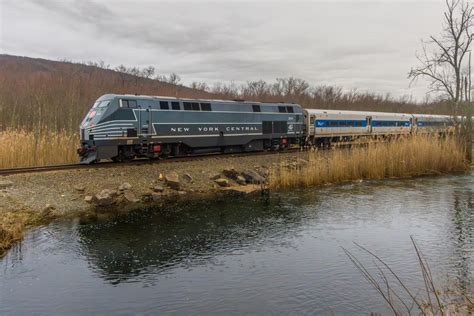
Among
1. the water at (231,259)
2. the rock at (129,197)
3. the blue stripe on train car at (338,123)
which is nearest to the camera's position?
the water at (231,259)

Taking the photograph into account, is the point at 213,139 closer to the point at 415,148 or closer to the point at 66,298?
the point at 415,148

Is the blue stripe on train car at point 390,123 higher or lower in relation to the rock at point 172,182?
higher

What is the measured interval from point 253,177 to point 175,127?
4.25m

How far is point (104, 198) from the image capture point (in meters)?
11.9

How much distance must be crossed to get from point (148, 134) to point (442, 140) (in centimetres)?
1573

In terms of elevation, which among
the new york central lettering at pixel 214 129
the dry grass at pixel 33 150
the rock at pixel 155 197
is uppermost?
the new york central lettering at pixel 214 129

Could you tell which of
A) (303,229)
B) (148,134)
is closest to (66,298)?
(303,229)

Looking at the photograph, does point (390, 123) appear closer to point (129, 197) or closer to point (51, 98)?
point (51, 98)

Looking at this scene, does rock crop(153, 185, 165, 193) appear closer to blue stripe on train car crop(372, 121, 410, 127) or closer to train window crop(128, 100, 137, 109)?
train window crop(128, 100, 137, 109)

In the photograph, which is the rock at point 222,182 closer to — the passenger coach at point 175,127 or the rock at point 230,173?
the rock at point 230,173

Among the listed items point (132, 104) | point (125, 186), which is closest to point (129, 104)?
point (132, 104)

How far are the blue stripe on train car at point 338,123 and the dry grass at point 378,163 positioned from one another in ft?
24.6

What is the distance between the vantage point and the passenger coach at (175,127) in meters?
15.1

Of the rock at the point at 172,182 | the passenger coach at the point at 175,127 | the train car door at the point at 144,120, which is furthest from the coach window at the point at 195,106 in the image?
the rock at the point at 172,182
